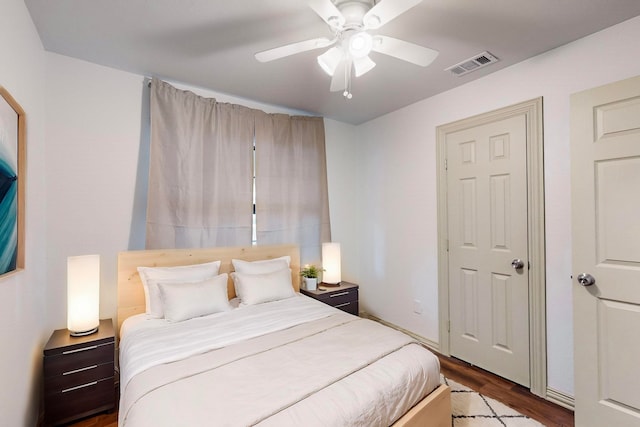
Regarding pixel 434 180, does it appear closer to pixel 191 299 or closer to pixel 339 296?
pixel 339 296

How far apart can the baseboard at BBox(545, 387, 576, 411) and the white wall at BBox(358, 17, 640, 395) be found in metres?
0.04

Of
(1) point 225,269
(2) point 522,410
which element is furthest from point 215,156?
(2) point 522,410

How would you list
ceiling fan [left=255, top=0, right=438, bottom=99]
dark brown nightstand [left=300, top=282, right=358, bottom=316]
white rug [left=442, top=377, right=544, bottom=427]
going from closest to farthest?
ceiling fan [left=255, top=0, right=438, bottom=99], white rug [left=442, top=377, right=544, bottom=427], dark brown nightstand [left=300, top=282, right=358, bottom=316]

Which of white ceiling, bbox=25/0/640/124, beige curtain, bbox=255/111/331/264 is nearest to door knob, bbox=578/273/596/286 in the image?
white ceiling, bbox=25/0/640/124

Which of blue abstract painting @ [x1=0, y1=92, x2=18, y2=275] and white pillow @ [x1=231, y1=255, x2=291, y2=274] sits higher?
blue abstract painting @ [x1=0, y1=92, x2=18, y2=275]

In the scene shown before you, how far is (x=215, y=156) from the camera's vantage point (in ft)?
9.18

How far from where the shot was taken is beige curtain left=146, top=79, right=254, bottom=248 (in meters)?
2.49

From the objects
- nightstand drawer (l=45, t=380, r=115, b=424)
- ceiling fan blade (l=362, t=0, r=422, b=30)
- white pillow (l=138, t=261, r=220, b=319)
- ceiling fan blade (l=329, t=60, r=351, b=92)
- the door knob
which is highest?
ceiling fan blade (l=362, t=0, r=422, b=30)

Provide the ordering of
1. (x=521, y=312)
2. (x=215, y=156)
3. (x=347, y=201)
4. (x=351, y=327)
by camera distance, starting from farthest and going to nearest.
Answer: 1. (x=347, y=201)
2. (x=215, y=156)
3. (x=521, y=312)
4. (x=351, y=327)

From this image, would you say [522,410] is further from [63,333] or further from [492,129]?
[63,333]

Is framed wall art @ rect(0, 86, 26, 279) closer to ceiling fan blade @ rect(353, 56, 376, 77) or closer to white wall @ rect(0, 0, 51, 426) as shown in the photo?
white wall @ rect(0, 0, 51, 426)

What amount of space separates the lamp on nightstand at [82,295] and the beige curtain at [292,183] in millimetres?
1406

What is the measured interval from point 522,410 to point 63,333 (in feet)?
10.8

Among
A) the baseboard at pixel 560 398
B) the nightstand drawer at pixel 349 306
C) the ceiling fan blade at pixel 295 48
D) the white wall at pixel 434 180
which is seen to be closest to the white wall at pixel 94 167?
the ceiling fan blade at pixel 295 48
